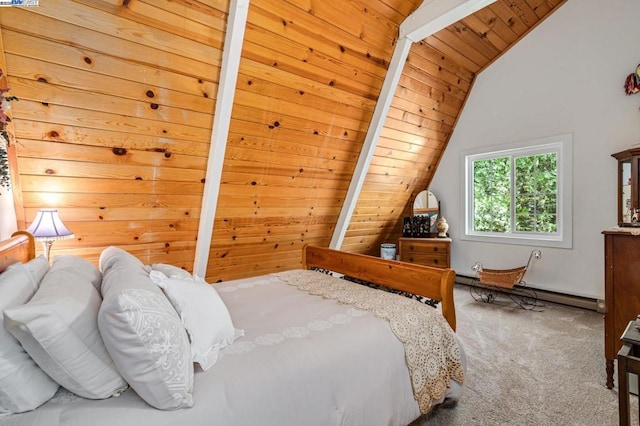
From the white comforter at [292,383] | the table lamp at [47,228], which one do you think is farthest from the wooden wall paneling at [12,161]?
the white comforter at [292,383]

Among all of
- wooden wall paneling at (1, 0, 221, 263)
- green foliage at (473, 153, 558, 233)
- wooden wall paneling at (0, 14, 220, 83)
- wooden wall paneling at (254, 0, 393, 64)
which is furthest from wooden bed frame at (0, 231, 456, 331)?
green foliage at (473, 153, 558, 233)

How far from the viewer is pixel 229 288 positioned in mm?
2182

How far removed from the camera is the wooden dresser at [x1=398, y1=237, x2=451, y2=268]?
159 inches

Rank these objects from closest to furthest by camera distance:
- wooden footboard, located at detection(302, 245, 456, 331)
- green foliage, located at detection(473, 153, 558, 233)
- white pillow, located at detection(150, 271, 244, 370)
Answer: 1. white pillow, located at detection(150, 271, 244, 370)
2. wooden footboard, located at detection(302, 245, 456, 331)
3. green foliage, located at detection(473, 153, 558, 233)

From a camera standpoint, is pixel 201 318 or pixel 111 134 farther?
pixel 111 134

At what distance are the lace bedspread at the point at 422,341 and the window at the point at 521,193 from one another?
2.79 meters

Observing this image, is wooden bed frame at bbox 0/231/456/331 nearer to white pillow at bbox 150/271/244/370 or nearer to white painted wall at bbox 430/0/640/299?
white pillow at bbox 150/271/244/370

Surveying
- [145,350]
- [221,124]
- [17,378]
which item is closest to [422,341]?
[145,350]

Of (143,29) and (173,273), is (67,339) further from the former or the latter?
(143,29)

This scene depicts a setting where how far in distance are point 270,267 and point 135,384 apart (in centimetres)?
276

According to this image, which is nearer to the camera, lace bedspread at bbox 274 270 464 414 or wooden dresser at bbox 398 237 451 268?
lace bedspread at bbox 274 270 464 414

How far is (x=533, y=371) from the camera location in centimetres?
222

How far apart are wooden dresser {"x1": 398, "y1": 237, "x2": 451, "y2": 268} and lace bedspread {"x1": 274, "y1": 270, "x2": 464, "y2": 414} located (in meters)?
2.39

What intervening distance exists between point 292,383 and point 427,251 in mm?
3338
